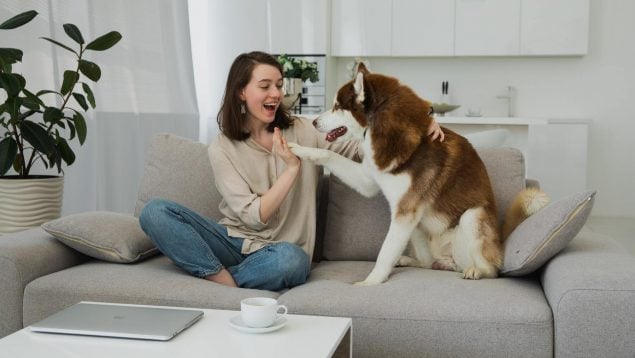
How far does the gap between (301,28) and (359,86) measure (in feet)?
12.8

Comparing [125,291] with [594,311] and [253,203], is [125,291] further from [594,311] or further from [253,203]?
[594,311]

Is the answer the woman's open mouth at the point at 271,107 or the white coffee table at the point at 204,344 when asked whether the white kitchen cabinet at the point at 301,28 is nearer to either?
the woman's open mouth at the point at 271,107

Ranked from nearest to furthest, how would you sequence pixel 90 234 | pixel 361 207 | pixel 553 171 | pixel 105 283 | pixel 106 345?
pixel 106 345 < pixel 105 283 < pixel 90 234 < pixel 361 207 < pixel 553 171

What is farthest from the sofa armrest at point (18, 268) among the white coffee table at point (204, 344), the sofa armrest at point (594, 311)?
the sofa armrest at point (594, 311)

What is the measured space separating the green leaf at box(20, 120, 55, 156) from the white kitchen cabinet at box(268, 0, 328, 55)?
10.9 feet

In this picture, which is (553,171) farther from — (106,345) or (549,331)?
(106,345)

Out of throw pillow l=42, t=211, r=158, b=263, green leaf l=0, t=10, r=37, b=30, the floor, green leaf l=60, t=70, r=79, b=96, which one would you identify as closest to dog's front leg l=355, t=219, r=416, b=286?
throw pillow l=42, t=211, r=158, b=263

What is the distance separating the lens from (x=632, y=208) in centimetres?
601

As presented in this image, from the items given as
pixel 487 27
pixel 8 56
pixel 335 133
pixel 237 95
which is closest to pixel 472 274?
pixel 335 133

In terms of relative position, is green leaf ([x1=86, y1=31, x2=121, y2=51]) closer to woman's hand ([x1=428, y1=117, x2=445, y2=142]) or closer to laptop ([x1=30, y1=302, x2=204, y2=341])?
woman's hand ([x1=428, y1=117, x2=445, y2=142])

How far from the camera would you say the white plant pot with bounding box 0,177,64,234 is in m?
2.80

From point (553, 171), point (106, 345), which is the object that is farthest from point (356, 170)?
point (553, 171)

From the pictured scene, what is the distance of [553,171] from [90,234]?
4176mm

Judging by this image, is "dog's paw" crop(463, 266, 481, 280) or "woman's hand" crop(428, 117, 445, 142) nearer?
"dog's paw" crop(463, 266, 481, 280)
